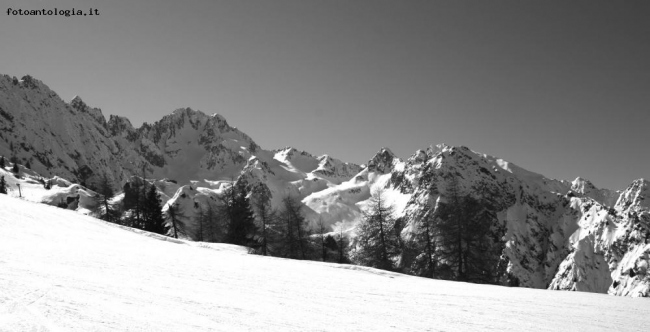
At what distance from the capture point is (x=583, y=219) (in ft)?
567

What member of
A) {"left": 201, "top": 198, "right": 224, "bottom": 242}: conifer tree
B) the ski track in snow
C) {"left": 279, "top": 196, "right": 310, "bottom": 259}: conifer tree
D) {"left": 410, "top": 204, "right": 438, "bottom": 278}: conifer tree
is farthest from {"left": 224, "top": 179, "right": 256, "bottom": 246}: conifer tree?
the ski track in snow

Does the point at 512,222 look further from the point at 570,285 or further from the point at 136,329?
the point at 136,329

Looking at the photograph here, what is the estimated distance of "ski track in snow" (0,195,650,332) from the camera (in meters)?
6.79

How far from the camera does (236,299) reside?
8828 millimetres

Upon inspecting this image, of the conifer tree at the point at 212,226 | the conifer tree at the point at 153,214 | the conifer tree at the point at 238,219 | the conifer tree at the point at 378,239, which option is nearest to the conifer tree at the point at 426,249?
the conifer tree at the point at 378,239

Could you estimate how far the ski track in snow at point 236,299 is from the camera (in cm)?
679

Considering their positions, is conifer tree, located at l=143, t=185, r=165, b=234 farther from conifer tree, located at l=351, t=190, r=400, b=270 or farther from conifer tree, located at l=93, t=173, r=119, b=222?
conifer tree, located at l=351, t=190, r=400, b=270

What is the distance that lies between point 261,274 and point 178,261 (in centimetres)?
333

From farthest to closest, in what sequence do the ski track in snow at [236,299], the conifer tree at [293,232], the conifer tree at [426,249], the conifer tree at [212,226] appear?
the conifer tree at [212,226]
the conifer tree at [293,232]
the conifer tree at [426,249]
the ski track in snow at [236,299]

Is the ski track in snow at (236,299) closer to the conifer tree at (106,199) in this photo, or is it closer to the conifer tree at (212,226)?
the conifer tree at (212,226)

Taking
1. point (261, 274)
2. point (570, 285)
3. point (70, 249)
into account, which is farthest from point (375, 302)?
point (570, 285)

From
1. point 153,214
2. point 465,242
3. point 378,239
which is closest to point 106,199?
point 153,214

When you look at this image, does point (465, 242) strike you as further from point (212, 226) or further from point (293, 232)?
point (212, 226)

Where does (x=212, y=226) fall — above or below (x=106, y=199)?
below
